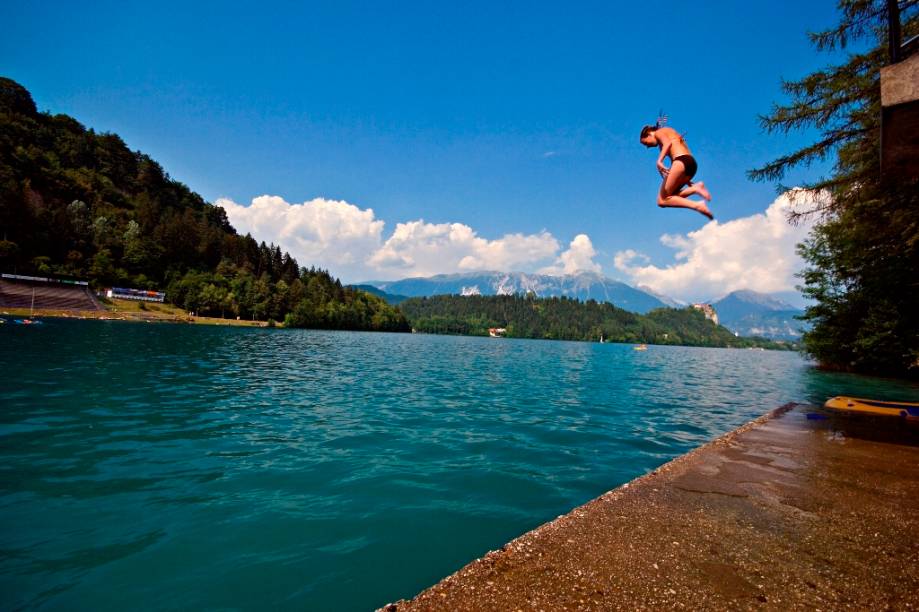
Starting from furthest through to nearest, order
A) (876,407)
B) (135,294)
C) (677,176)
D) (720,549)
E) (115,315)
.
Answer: (135,294), (115,315), (876,407), (677,176), (720,549)

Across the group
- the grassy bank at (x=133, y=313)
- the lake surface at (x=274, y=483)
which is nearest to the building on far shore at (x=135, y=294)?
the grassy bank at (x=133, y=313)

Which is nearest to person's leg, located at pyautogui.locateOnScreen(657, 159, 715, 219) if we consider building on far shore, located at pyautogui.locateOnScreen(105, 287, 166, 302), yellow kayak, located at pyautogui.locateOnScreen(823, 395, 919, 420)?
yellow kayak, located at pyautogui.locateOnScreen(823, 395, 919, 420)

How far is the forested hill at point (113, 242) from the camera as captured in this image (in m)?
124

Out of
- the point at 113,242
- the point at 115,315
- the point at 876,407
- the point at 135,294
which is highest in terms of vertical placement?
the point at 113,242

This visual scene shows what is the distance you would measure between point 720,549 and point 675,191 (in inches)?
265

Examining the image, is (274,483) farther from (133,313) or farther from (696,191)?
(133,313)

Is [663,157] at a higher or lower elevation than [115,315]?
higher

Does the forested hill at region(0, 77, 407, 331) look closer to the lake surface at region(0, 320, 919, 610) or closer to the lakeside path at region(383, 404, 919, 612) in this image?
the lake surface at region(0, 320, 919, 610)

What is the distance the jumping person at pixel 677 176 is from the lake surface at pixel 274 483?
648cm

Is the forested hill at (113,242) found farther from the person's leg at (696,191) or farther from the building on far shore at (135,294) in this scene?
the person's leg at (696,191)

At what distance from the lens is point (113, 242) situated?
143 metres

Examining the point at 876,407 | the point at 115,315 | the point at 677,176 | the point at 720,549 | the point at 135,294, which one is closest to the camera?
the point at 720,549

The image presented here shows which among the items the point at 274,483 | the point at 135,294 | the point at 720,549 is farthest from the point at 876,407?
the point at 135,294

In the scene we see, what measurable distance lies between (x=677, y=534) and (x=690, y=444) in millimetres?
10061
